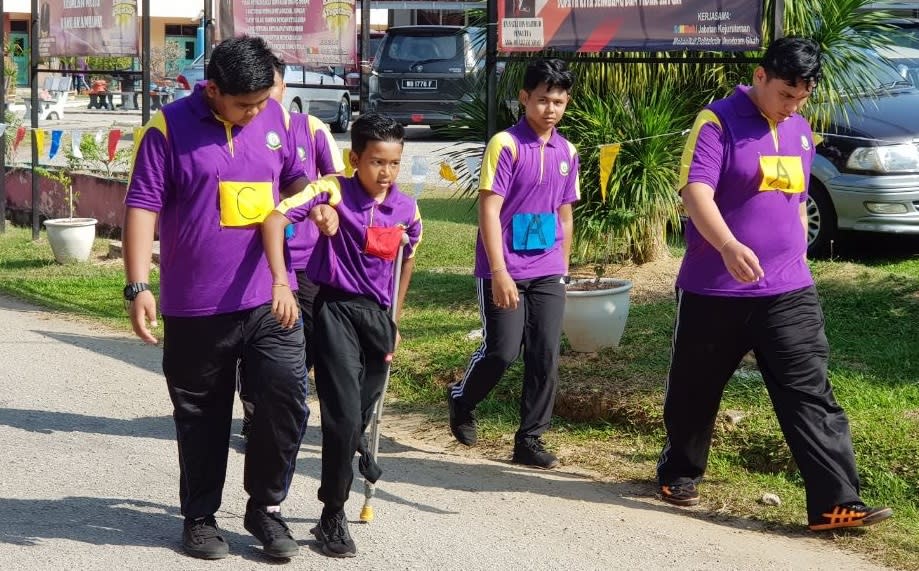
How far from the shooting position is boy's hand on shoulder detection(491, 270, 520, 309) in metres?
5.64

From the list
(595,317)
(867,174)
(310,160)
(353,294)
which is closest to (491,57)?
(595,317)

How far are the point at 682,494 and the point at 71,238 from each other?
7.73m

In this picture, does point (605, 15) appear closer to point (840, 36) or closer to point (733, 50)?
point (733, 50)

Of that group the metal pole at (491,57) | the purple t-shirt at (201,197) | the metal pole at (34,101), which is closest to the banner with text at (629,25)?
the metal pole at (491,57)

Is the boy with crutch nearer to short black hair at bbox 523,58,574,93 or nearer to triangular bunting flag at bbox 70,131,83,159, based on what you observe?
short black hair at bbox 523,58,574,93

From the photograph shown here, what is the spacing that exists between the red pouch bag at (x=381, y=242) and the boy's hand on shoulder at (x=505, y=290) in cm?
87

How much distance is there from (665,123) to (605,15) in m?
1.43

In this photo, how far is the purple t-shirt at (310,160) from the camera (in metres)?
5.96

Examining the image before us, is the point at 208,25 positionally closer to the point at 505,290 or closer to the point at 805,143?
the point at 505,290

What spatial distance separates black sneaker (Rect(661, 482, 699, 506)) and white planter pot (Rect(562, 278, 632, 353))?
6.50ft

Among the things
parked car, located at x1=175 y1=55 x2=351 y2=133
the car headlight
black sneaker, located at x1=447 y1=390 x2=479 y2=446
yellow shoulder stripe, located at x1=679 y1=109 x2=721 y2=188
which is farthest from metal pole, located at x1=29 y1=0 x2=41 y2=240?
yellow shoulder stripe, located at x1=679 y1=109 x2=721 y2=188

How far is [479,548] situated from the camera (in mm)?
4863

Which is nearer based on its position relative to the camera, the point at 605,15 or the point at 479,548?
the point at 479,548

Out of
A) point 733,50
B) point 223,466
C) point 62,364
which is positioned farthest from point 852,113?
point 223,466
